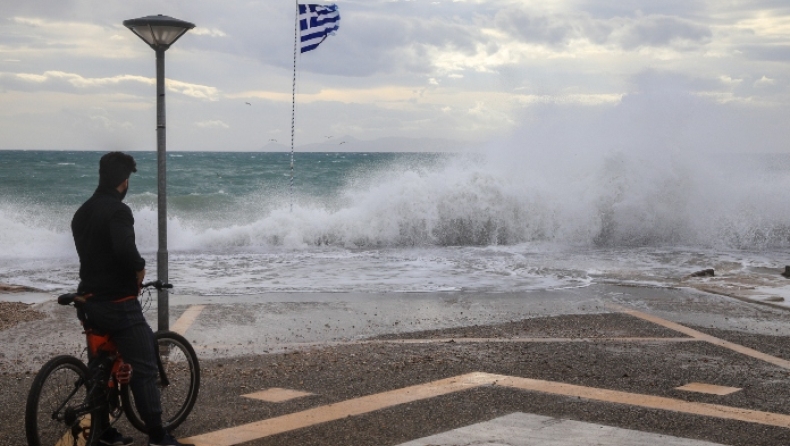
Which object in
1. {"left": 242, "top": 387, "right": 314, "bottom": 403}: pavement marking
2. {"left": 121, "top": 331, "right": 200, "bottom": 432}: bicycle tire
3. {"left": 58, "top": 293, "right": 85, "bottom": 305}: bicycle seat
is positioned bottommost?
{"left": 242, "top": 387, "right": 314, "bottom": 403}: pavement marking

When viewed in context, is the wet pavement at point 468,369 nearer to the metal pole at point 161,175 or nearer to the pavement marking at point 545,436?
the pavement marking at point 545,436

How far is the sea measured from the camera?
14750 mm

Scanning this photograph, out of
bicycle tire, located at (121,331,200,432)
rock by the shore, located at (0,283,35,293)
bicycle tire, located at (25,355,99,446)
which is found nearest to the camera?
bicycle tire, located at (25,355,99,446)

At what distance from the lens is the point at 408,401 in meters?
6.11

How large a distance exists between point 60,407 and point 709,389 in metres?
4.66

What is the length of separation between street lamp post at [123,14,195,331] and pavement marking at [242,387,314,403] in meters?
1.80

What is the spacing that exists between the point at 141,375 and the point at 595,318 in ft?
22.1

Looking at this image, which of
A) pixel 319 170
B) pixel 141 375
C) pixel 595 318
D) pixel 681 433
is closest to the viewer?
pixel 141 375

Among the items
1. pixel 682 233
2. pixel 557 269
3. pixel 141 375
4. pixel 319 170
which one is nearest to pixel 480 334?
pixel 141 375

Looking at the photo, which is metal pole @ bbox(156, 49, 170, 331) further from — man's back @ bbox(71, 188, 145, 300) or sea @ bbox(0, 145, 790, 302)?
sea @ bbox(0, 145, 790, 302)

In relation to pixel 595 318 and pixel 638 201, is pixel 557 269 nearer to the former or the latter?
pixel 595 318

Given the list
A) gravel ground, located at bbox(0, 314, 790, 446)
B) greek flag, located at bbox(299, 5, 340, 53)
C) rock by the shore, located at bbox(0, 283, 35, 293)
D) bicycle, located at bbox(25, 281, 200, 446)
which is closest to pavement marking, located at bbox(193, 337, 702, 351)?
gravel ground, located at bbox(0, 314, 790, 446)

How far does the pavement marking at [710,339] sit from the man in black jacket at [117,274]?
18.3 ft

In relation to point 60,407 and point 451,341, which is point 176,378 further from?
point 451,341
